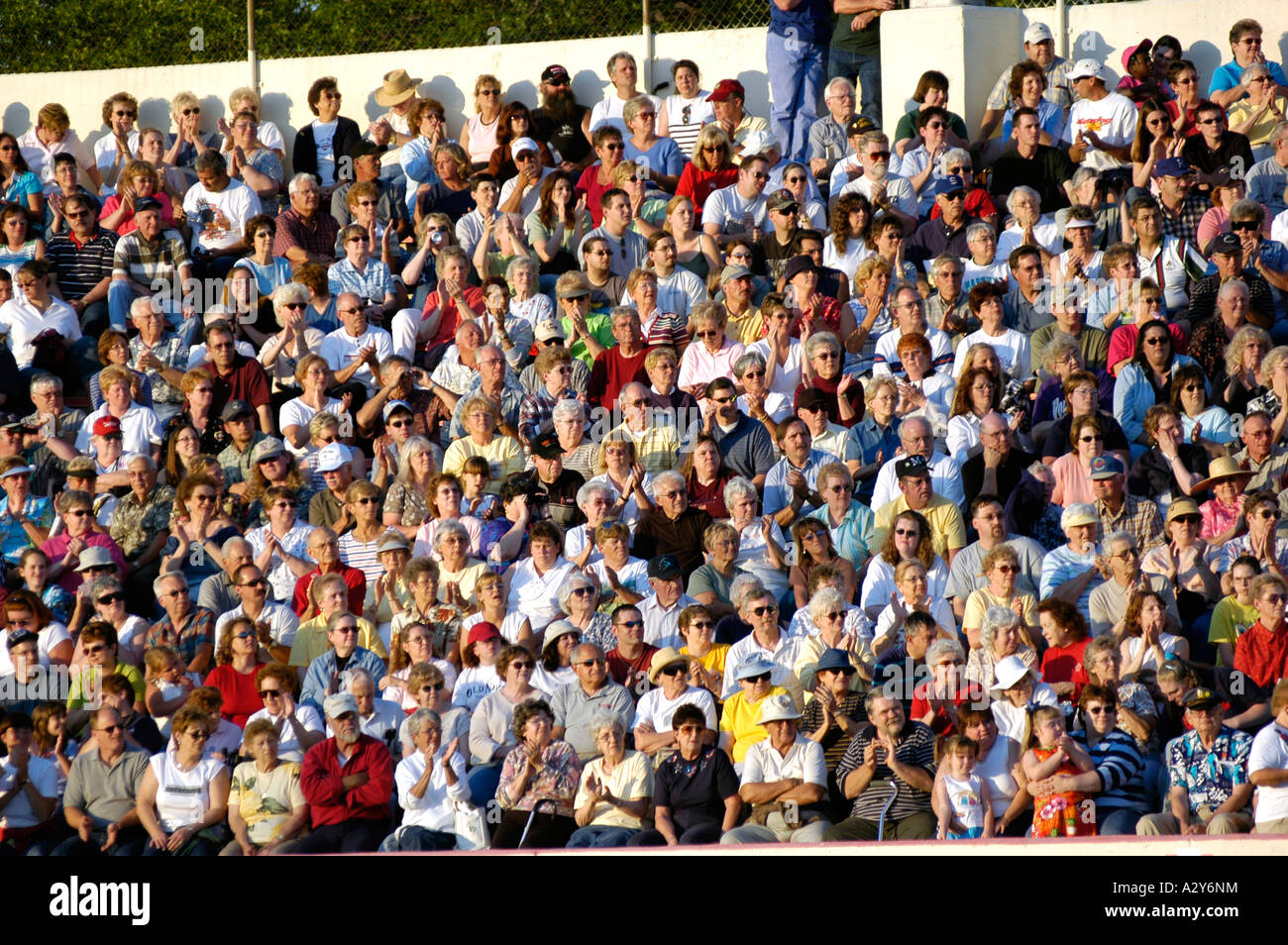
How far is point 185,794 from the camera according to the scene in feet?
42.3

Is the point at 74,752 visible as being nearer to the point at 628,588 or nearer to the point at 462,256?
the point at 628,588

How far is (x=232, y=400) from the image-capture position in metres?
15.9

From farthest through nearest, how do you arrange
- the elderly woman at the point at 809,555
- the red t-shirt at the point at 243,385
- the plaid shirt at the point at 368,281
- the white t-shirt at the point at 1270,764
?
the plaid shirt at the point at 368,281 < the red t-shirt at the point at 243,385 < the elderly woman at the point at 809,555 < the white t-shirt at the point at 1270,764

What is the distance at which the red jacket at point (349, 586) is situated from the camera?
14.2 m

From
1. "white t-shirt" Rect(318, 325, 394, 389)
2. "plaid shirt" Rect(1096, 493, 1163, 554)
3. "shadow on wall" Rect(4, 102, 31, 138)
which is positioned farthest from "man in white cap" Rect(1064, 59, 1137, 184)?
"shadow on wall" Rect(4, 102, 31, 138)

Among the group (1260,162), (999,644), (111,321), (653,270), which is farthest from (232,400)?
(1260,162)

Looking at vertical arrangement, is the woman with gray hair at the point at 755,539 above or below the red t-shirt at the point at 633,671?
above

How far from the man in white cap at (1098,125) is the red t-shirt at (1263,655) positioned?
17.3 ft

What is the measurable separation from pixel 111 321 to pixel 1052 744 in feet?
28.9

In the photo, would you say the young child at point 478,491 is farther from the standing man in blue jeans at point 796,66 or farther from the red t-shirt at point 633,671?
the standing man in blue jeans at point 796,66

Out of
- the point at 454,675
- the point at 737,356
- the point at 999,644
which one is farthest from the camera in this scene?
the point at 737,356

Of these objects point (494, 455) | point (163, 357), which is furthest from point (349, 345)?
point (494, 455)

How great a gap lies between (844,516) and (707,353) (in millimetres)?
2043

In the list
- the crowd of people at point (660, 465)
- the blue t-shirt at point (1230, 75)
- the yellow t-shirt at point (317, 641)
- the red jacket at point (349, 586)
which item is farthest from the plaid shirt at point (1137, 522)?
the blue t-shirt at point (1230, 75)
